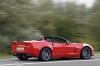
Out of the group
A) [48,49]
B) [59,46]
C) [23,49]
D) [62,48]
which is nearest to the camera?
[23,49]

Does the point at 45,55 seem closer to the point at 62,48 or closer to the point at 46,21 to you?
the point at 62,48

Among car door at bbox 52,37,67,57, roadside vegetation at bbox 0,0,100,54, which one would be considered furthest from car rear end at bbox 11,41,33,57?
roadside vegetation at bbox 0,0,100,54

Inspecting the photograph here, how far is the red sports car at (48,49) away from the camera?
15957mm

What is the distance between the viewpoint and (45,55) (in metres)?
16.2

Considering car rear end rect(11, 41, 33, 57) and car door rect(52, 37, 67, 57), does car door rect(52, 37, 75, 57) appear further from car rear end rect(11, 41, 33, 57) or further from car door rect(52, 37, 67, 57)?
car rear end rect(11, 41, 33, 57)

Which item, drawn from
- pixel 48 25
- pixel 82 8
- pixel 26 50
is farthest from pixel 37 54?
pixel 82 8

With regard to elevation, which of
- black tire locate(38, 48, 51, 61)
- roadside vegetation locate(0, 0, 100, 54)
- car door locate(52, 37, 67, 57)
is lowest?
black tire locate(38, 48, 51, 61)

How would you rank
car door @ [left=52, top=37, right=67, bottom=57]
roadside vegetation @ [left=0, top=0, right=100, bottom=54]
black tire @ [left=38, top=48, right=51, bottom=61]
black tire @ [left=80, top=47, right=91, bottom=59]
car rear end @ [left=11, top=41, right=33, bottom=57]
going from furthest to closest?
roadside vegetation @ [left=0, top=0, right=100, bottom=54], black tire @ [left=80, top=47, right=91, bottom=59], car door @ [left=52, top=37, right=67, bottom=57], black tire @ [left=38, top=48, right=51, bottom=61], car rear end @ [left=11, top=41, right=33, bottom=57]

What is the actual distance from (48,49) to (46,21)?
14257 millimetres

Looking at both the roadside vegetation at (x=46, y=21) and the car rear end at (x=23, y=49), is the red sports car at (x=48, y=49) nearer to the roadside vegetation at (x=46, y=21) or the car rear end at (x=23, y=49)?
the car rear end at (x=23, y=49)

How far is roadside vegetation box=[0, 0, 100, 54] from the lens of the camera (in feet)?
78.7

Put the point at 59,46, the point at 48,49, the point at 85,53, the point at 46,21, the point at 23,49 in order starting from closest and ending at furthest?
the point at 23,49 < the point at 48,49 < the point at 59,46 < the point at 85,53 < the point at 46,21

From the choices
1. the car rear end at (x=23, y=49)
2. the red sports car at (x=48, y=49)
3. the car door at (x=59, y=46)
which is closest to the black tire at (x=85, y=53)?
the red sports car at (x=48, y=49)

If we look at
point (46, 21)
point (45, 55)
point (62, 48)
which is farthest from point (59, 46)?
point (46, 21)
